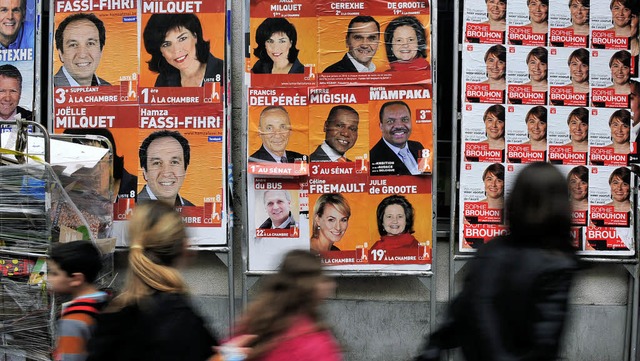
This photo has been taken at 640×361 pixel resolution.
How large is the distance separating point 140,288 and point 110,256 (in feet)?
14.5

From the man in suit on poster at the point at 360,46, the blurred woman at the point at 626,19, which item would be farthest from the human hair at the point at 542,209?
the blurred woman at the point at 626,19

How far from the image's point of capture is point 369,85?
7.56 metres

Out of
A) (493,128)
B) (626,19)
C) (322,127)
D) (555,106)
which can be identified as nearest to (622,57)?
(626,19)

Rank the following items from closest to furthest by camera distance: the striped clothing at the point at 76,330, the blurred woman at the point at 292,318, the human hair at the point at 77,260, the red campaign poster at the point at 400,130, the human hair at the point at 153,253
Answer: the blurred woman at the point at 292,318, the human hair at the point at 153,253, the striped clothing at the point at 76,330, the human hair at the point at 77,260, the red campaign poster at the point at 400,130

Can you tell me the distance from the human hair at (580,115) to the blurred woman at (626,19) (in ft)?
2.53

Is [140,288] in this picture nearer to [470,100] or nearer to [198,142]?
[198,142]

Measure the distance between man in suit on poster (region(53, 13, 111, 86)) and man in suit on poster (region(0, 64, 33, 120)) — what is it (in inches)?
17.1

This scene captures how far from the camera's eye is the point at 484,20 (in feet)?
24.8

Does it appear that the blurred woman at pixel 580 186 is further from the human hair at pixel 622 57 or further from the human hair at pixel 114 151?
the human hair at pixel 114 151

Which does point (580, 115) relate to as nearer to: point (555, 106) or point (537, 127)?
point (555, 106)

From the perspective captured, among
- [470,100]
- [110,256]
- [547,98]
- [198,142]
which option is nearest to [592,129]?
[547,98]

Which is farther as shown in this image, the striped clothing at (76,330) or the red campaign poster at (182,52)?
the red campaign poster at (182,52)

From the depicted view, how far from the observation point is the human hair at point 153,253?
294 cm

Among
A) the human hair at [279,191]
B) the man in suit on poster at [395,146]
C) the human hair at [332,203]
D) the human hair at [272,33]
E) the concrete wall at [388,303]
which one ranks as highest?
the human hair at [272,33]
